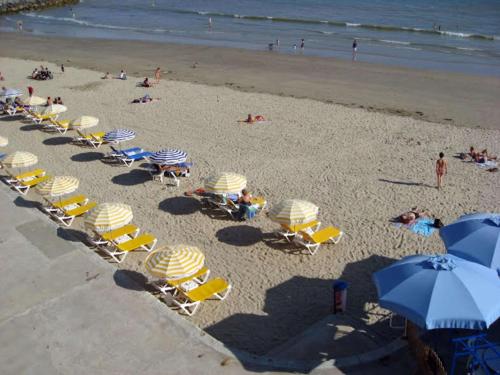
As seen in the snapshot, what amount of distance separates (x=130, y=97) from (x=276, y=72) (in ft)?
32.4

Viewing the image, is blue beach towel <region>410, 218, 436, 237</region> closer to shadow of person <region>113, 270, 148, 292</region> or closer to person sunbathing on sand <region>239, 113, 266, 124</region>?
shadow of person <region>113, 270, 148, 292</region>

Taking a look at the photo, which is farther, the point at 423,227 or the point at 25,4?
the point at 25,4

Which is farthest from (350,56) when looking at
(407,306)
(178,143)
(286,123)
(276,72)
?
(407,306)

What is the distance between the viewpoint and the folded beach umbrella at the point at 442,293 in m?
6.79

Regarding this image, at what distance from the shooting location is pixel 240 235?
12.1m

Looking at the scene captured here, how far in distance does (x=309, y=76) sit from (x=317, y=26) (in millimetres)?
22474

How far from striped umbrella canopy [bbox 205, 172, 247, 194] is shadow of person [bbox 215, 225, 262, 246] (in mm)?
941

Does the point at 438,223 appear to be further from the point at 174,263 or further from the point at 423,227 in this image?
the point at 174,263

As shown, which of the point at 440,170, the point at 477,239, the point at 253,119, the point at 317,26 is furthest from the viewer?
the point at 317,26

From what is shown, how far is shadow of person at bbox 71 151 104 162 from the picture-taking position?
17.3 meters

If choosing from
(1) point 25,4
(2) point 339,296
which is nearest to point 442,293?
(2) point 339,296

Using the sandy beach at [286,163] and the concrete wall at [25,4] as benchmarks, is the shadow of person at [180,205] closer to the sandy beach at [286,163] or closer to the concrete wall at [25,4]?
the sandy beach at [286,163]

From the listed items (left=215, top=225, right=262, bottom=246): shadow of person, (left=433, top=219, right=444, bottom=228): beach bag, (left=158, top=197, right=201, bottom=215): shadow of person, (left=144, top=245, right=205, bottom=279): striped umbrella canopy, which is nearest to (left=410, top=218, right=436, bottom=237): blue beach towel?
(left=433, top=219, right=444, bottom=228): beach bag

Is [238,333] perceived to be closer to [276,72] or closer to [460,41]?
[276,72]
